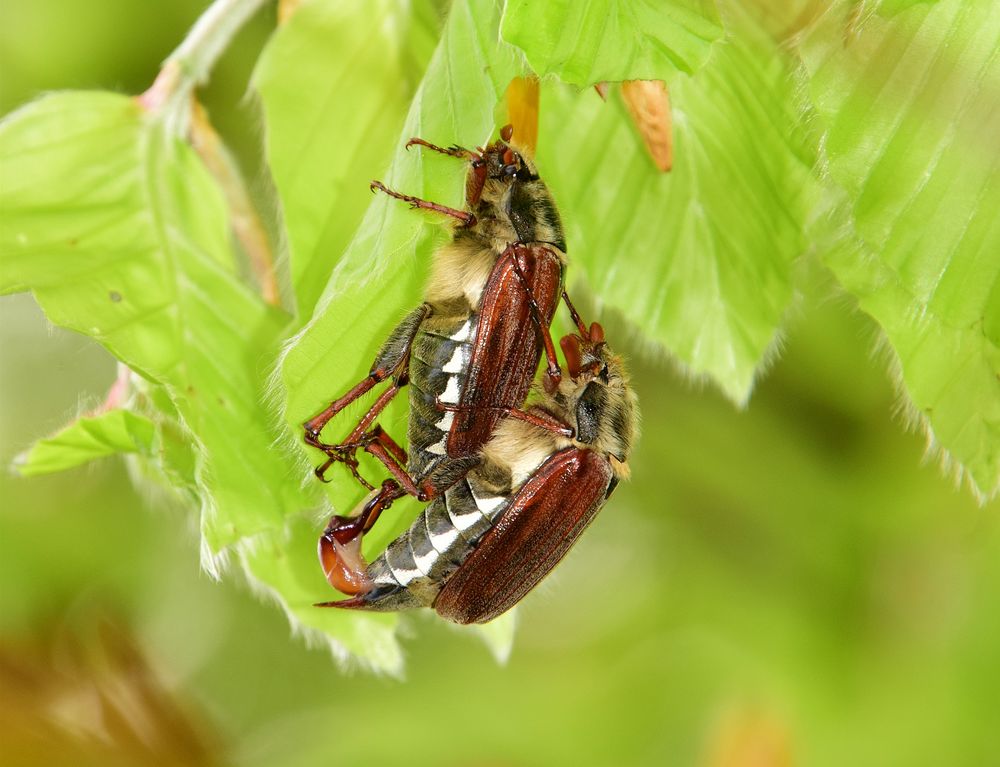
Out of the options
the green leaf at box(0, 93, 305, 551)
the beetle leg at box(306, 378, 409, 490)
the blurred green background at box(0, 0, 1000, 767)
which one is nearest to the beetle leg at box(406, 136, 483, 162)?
the beetle leg at box(306, 378, 409, 490)

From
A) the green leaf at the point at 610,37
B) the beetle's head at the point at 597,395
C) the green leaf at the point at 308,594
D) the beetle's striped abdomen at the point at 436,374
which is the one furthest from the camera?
the beetle's head at the point at 597,395

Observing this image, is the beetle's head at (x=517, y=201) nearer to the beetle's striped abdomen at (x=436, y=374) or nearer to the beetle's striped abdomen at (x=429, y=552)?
the beetle's striped abdomen at (x=436, y=374)

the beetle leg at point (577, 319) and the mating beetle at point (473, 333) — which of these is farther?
the beetle leg at point (577, 319)

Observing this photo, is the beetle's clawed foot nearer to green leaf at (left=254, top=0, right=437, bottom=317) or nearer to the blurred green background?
green leaf at (left=254, top=0, right=437, bottom=317)

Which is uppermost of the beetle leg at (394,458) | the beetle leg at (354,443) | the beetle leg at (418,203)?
the beetle leg at (418,203)

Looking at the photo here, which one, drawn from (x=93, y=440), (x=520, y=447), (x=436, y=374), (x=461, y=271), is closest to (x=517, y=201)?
(x=461, y=271)

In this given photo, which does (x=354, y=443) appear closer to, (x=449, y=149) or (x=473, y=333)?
(x=473, y=333)

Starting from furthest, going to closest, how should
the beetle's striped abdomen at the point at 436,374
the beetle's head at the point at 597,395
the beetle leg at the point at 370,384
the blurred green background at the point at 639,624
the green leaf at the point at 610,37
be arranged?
1. the blurred green background at the point at 639,624
2. the beetle's head at the point at 597,395
3. the beetle's striped abdomen at the point at 436,374
4. the beetle leg at the point at 370,384
5. the green leaf at the point at 610,37

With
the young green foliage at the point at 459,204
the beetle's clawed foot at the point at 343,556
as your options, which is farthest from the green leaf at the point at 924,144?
the beetle's clawed foot at the point at 343,556

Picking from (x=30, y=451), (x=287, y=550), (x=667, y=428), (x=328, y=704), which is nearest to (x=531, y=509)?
(x=287, y=550)
